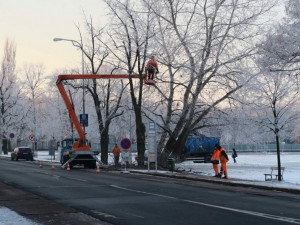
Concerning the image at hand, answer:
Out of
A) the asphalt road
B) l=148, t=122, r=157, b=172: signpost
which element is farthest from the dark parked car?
the asphalt road

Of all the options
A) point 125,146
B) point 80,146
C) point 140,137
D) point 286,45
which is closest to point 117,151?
point 140,137

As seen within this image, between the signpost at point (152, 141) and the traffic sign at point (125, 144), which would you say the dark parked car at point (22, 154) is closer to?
the traffic sign at point (125, 144)

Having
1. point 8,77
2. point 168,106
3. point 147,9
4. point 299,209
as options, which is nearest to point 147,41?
point 147,9

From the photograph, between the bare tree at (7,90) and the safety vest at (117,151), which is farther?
the bare tree at (7,90)

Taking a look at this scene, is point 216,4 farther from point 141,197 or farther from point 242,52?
point 141,197

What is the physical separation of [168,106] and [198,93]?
3.19 metres

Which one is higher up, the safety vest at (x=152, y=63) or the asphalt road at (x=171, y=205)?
the safety vest at (x=152, y=63)

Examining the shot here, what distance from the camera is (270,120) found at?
73.3 feet

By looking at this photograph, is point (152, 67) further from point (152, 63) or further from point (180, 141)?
point (180, 141)

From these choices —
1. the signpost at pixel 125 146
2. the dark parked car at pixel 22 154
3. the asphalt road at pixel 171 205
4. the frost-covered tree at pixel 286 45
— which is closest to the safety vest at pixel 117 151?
the signpost at pixel 125 146

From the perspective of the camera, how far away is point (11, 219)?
9.68m

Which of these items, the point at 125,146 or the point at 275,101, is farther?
the point at 125,146

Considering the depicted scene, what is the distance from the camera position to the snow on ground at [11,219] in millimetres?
9242

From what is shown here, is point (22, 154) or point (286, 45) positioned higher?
point (286, 45)
